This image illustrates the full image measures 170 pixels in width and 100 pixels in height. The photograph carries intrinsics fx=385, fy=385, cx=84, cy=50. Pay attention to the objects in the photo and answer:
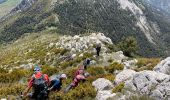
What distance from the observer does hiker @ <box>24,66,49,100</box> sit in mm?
28581

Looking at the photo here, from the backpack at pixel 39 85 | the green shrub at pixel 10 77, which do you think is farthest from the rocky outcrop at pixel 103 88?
the green shrub at pixel 10 77

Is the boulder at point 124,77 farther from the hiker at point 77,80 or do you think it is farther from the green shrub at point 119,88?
the hiker at point 77,80

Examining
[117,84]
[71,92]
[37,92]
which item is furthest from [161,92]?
[37,92]

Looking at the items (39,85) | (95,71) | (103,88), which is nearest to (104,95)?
(103,88)

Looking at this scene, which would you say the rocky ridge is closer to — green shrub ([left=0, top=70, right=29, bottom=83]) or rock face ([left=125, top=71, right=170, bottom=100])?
rock face ([left=125, top=71, right=170, bottom=100])

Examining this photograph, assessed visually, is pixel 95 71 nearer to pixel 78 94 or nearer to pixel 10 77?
pixel 78 94

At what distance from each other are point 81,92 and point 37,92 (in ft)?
10.9

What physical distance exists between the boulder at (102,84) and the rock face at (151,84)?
1.97 meters

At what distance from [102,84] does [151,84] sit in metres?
4.94

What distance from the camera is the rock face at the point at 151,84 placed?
82.8 ft

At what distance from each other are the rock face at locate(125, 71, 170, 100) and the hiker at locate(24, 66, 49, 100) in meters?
6.15

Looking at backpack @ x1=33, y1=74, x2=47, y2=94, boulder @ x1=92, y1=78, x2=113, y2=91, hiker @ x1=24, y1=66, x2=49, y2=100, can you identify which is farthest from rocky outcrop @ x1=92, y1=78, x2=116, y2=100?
backpack @ x1=33, y1=74, x2=47, y2=94

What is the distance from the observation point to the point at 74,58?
5006 cm

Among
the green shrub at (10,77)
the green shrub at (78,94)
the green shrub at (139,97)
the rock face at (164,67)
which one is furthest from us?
the green shrub at (10,77)
